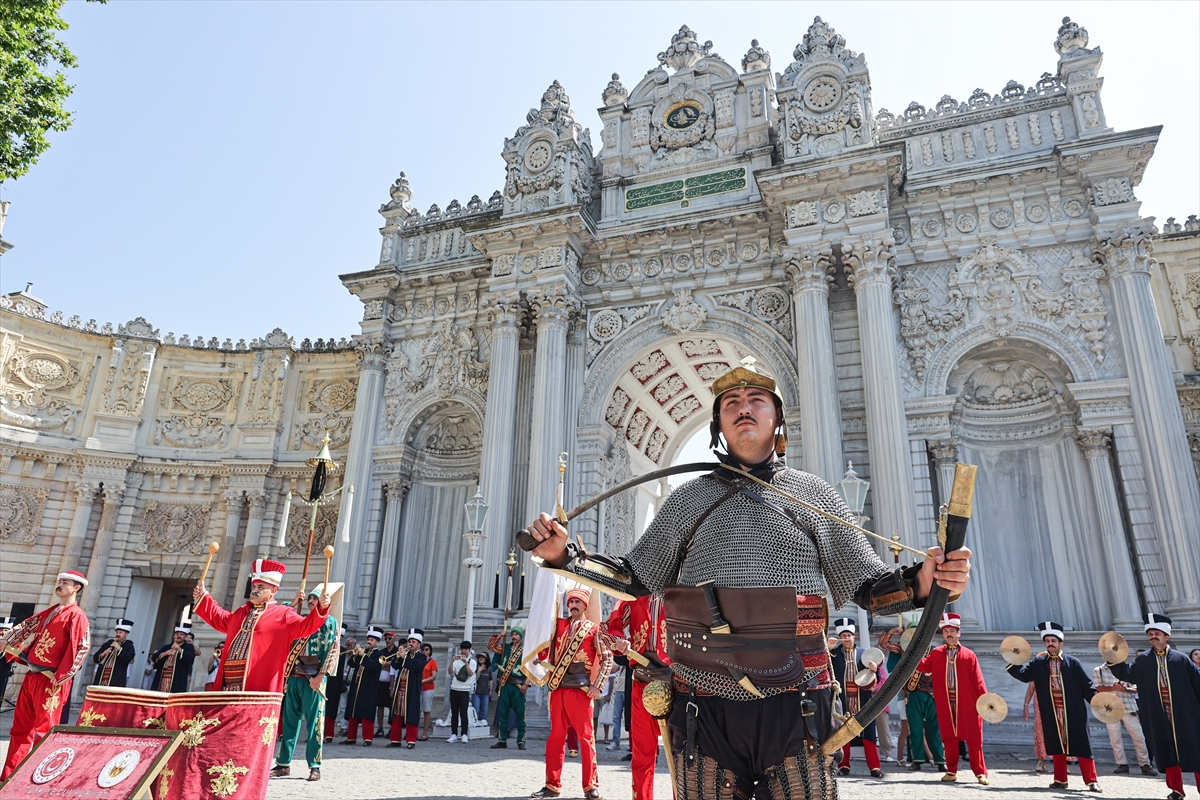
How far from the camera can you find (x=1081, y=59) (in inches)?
654

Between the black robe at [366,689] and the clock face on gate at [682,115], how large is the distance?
14.5 metres

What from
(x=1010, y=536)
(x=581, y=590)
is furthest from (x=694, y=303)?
(x=581, y=590)

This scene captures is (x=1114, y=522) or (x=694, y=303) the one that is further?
(x=694, y=303)

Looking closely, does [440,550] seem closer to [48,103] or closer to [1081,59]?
[48,103]

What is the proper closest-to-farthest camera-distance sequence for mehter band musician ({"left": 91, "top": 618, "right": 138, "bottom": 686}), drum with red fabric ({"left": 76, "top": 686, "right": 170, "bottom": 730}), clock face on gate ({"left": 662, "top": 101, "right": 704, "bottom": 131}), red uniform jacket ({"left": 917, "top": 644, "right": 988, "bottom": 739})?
drum with red fabric ({"left": 76, "top": 686, "right": 170, "bottom": 730}) → red uniform jacket ({"left": 917, "top": 644, "right": 988, "bottom": 739}) → mehter band musician ({"left": 91, "top": 618, "right": 138, "bottom": 686}) → clock face on gate ({"left": 662, "top": 101, "right": 704, "bottom": 131})

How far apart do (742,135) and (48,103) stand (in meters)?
14.2

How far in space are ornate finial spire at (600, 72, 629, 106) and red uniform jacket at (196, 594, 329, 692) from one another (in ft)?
56.5

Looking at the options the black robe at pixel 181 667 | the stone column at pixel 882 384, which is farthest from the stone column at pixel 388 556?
the stone column at pixel 882 384

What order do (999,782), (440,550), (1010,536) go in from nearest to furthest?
1. (999,782)
2. (1010,536)
3. (440,550)

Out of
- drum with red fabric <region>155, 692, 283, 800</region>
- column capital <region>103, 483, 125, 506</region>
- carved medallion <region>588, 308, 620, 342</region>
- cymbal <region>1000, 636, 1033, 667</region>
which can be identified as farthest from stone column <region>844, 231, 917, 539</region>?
column capital <region>103, 483, 125, 506</region>

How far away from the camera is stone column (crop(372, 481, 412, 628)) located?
18.9 m

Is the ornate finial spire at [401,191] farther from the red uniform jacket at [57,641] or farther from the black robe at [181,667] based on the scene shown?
the red uniform jacket at [57,641]

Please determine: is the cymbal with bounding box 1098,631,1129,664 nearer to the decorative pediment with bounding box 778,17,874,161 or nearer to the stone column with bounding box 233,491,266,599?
the decorative pediment with bounding box 778,17,874,161

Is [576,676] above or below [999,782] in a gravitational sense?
above
